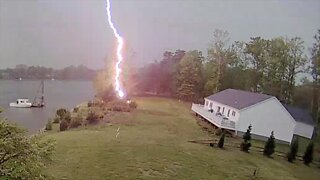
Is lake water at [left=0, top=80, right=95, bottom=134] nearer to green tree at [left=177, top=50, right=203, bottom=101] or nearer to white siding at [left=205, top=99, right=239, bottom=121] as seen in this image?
green tree at [left=177, top=50, right=203, bottom=101]

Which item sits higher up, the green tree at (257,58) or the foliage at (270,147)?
the green tree at (257,58)

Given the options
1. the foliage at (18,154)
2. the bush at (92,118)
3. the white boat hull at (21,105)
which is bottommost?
the white boat hull at (21,105)

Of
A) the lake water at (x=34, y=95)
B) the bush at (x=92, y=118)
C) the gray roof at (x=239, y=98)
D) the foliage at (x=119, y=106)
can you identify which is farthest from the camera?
the foliage at (x=119, y=106)

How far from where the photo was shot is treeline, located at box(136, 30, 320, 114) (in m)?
33.2

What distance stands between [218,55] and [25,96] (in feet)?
67.6

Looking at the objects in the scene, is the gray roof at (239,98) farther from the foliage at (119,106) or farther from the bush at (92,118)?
the bush at (92,118)

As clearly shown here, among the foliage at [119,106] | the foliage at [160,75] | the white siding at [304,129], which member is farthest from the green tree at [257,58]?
the foliage at [119,106]

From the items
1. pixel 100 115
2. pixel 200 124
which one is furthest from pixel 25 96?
pixel 200 124

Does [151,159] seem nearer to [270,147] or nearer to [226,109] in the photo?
[270,147]

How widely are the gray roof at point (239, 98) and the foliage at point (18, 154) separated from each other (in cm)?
1759

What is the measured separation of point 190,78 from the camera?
4075 centimetres

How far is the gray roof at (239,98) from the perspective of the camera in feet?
74.5

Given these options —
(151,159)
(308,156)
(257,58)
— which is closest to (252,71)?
(257,58)

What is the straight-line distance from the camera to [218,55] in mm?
37031
